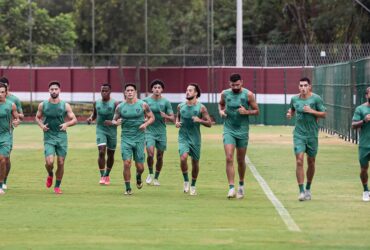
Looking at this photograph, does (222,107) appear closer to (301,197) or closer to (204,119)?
(204,119)

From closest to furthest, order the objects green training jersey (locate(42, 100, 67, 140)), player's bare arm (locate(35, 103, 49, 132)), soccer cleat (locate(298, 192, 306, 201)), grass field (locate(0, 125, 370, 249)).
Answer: grass field (locate(0, 125, 370, 249)) → soccer cleat (locate(298, 192, 306, 201)) → player's bare arm (locate(35, 103, 49, 132)) → green training jersey (locate(42, 100, 67, 140))

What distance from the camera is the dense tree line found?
2493 inches

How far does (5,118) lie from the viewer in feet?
71.4

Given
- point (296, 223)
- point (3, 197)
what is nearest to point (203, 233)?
point (296, 223)

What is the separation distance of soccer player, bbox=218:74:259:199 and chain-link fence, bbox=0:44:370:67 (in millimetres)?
33660

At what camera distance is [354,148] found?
36.8m

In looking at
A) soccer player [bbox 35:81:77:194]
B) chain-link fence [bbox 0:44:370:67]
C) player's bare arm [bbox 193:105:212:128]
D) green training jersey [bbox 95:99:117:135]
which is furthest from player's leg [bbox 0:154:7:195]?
chain-link fence [bbox 0:44:370:67]

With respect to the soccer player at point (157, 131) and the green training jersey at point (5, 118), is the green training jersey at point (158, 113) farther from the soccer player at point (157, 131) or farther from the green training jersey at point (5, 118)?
the green training jersey at point (5, 118)

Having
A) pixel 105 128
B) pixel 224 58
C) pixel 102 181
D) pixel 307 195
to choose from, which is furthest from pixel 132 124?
pixel 224 58

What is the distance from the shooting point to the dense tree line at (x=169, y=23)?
63.3 metres

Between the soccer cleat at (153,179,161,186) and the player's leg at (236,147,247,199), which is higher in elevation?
the player's leg at (236,147,247,199)

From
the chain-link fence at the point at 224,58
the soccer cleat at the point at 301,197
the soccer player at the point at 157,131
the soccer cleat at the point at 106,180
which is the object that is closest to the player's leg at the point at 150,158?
the soccer player at the point at 157,131

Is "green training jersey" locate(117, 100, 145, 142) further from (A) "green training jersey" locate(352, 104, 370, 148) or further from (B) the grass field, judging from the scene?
(A) "green training jersey" locate(352, 104, 370, 148)

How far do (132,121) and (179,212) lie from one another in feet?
13.4
